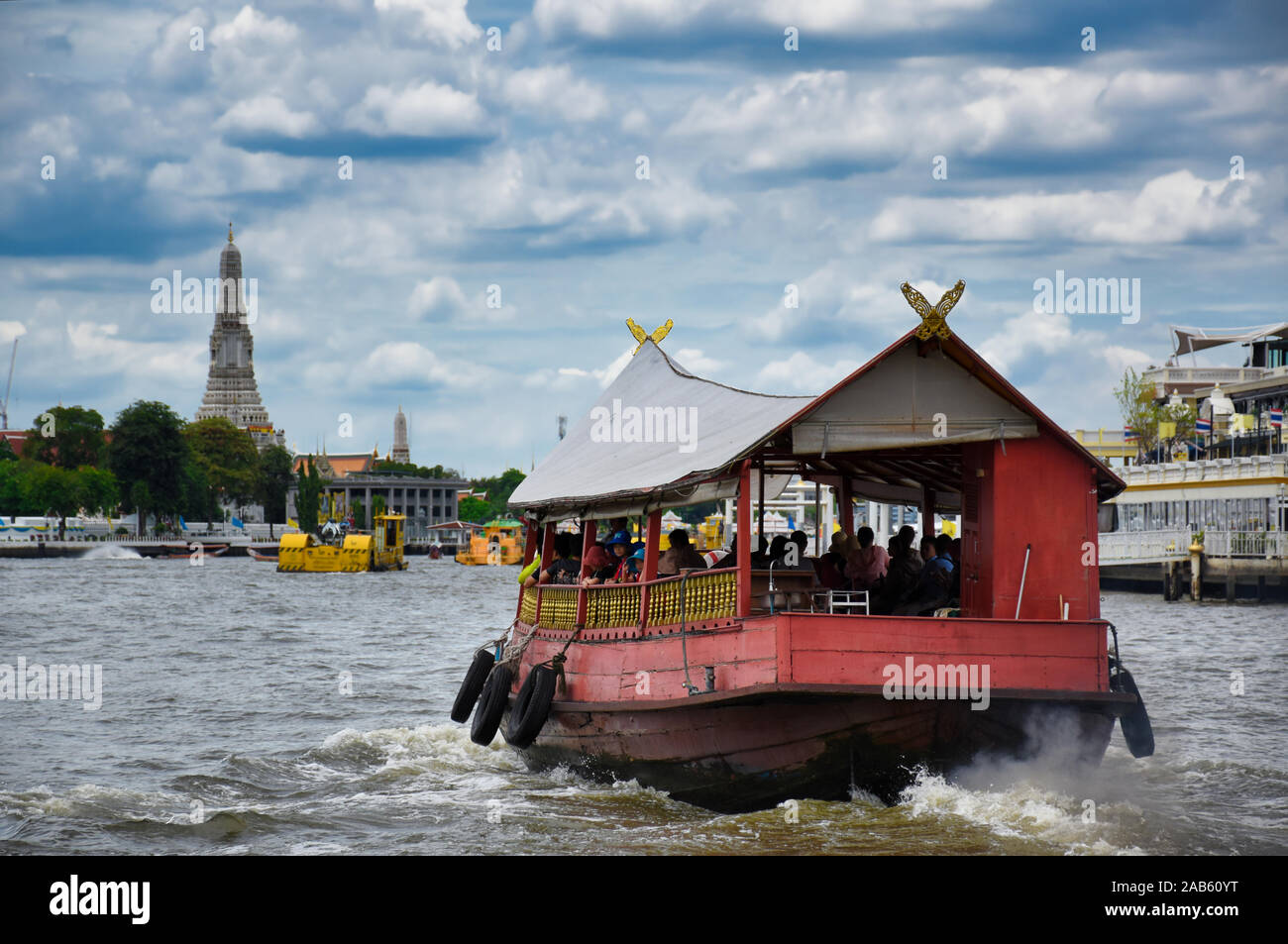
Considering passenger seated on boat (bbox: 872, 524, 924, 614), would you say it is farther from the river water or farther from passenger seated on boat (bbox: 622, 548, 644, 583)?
passenger seated on boat (bbox: 622, 548, 644, 583)

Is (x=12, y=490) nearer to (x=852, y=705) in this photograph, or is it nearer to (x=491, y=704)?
(x=491, y=704)

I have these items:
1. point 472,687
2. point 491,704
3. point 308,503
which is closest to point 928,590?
point 491,704

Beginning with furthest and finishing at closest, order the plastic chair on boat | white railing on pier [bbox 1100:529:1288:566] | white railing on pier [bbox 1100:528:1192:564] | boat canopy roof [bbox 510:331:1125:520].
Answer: white railing on pier [bbox 1100:528:1192:564] < white railing on pier [bbox 1100:529:1288:566] < the plastic chair on boat < boat canopy roof [bbox 510:331:1125:520]

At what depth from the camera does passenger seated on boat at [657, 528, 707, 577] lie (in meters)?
14.8

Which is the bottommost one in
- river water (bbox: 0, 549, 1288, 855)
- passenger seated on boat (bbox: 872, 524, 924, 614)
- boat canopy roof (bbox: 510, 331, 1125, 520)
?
river water (bbox: 0, 549, 1288, 855)

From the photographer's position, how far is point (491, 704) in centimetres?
1742

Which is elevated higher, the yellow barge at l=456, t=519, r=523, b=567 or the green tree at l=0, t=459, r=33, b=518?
the green tree at l=0, t=459, r=33, b=518

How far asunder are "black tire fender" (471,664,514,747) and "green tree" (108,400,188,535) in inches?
4413

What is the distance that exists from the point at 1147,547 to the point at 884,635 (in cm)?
4820

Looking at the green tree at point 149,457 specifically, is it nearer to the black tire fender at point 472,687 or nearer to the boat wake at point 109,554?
the boat wake at point 109,554

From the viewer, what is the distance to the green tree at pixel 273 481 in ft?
508

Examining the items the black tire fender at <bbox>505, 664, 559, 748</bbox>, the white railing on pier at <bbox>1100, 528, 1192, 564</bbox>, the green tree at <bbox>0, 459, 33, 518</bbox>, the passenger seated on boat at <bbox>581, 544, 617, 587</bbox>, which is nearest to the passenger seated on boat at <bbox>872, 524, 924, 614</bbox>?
the passenger seated on boat at <bbox>581, 544, 617, 587</bbox>

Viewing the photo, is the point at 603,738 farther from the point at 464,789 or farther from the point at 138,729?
the point at 138,729
